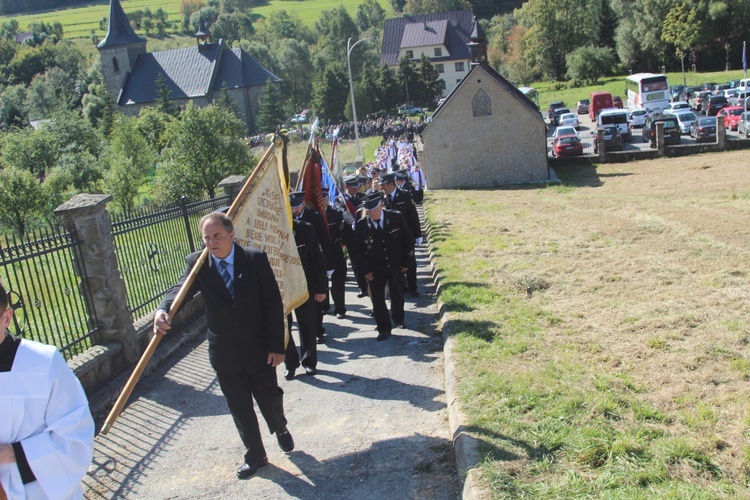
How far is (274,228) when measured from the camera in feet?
22.0

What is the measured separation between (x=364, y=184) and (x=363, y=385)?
8066 millimetres

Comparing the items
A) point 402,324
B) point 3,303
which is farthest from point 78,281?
point 3,303

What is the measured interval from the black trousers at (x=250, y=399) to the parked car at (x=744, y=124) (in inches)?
1395

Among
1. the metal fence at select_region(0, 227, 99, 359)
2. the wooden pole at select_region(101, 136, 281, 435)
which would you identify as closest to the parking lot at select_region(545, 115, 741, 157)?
the metal fence at select_region(0, 227, 99, 359)

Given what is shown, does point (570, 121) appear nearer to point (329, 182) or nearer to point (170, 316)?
point (329, 182)

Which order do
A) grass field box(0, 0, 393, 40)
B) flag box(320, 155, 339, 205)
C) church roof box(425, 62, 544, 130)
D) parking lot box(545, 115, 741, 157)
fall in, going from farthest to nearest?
grass field box(0, 0, 393, 40) < parking lot box(545, 115, 741, 157) < church roof box(425, 62, 544, 130) < flag box(320, 155, 339, 205)

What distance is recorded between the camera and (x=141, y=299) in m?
9.23

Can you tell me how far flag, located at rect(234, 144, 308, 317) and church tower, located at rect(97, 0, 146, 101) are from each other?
87267mm

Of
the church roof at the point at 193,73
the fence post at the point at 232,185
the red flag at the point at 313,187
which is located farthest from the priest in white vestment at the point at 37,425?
the church roof at the point at 193,73

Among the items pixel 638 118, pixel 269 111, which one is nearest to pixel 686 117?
pixel 638 118

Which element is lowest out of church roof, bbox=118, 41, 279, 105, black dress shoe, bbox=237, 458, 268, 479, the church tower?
black dress shoe, bbox=237, 458, 268, 479

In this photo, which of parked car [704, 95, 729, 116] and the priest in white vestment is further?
parked car [704, 95, 729, 116]

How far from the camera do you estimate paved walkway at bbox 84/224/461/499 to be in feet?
17.4

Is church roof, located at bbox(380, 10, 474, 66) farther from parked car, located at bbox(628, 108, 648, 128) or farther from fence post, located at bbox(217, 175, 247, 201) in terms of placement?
fence post, located at bbox(217, 175, 247, 201)
